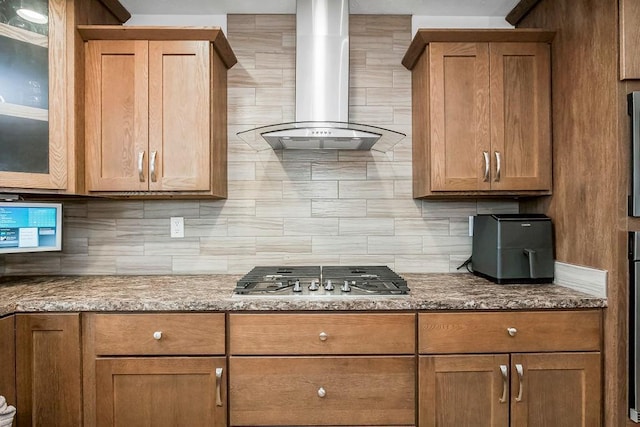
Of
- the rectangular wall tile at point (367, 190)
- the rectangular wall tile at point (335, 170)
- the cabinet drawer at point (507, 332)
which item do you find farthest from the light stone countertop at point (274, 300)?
the rectangular wall tile at point (335, 170)

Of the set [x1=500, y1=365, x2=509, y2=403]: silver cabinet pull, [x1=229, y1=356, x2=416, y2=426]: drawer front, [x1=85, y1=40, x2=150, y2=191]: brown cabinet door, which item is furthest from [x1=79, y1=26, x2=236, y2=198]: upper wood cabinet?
[x1=500, y1=365, x2=509, y2=403]: silver cabinet pull

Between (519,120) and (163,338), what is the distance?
6.38 ft

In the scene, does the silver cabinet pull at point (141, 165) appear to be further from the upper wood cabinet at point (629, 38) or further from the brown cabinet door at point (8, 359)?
the upper wood cabinet at point (629, 38)

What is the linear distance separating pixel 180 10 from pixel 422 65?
4.58 feet

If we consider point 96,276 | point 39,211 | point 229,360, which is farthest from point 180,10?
point 229,360

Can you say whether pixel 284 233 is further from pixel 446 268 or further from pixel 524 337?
pixel 524 337

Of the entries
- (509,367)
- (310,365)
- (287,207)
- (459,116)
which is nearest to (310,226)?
(287,207)

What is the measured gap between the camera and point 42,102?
1909 mm

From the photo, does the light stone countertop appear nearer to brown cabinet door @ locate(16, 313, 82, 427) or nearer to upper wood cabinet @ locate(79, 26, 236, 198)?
brown cabinet door @ locate(16, 313, 82, 427)

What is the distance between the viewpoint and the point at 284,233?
2.40m

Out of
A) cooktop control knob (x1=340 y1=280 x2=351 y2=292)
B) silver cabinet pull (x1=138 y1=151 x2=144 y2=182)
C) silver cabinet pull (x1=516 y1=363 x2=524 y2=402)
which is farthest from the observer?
silver cabinet pull (x1=138 y1=151 x2=144 y2=182)

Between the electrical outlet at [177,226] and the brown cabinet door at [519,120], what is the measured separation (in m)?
1.71

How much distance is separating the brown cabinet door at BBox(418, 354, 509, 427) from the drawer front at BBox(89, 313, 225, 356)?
88 cm

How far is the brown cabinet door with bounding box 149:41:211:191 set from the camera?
2.02 m
